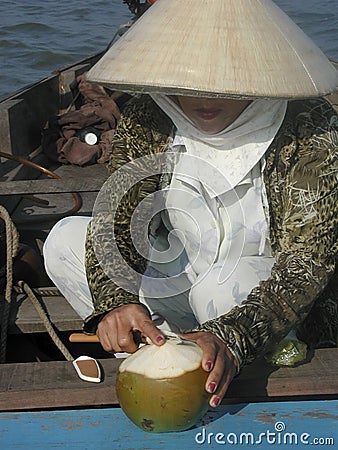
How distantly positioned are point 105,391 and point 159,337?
21 centimetres

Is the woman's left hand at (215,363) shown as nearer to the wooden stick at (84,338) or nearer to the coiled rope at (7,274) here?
the wooden stick at (84,338)

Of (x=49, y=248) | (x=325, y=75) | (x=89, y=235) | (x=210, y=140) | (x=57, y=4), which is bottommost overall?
(x=57, y=4)

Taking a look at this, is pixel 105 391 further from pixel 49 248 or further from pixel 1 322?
pixel 1 322

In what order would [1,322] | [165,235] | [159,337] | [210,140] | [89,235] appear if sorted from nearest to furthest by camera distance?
[159,337] < [210,140] < [89,235] < [165,235] < [1,322]

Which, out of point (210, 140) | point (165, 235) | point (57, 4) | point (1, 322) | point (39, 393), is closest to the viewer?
point (39, 393)

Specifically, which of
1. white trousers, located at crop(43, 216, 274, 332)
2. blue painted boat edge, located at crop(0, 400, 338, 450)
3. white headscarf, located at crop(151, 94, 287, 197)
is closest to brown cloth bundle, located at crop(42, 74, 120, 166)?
white trousers, located at crop(43, 216, 274, 332)

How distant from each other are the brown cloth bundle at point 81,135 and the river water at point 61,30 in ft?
14.3

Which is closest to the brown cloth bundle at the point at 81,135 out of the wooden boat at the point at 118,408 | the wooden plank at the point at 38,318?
the wooden plank at the point at 38,318

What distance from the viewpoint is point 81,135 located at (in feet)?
12.4

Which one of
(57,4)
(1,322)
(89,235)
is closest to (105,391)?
(89,235)

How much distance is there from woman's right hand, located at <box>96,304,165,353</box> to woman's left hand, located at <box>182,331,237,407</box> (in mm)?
103

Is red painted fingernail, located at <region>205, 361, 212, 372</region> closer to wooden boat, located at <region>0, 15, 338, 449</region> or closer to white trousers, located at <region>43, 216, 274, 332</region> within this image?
wooden boat, located at <region>0, 15, 338, 449</region>

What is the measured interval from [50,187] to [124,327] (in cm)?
92

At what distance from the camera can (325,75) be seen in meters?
1.56
